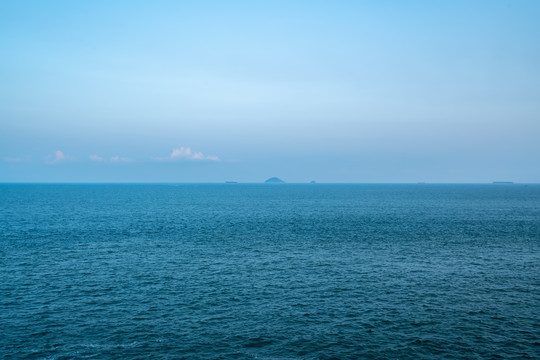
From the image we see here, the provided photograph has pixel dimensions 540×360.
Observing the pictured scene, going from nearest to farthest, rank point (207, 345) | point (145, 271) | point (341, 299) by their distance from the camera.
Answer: point (207, 345) → point (341, 299) → point (145, 271)

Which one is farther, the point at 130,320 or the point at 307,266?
the point at 307,266

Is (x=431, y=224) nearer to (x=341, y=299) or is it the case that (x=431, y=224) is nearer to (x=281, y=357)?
(x=341, y=299)

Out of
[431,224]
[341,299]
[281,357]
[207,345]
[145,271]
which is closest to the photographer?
[281,357]

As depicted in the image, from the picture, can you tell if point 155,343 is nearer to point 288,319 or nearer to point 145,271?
point 288,319

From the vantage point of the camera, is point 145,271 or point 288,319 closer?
point 288,319

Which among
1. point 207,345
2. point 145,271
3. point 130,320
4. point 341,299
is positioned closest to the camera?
point 207,345

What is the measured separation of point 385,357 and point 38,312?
38252 mm

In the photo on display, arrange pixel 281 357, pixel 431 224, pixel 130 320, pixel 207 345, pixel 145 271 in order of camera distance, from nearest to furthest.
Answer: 1. pixel 281 357
2. pixel 207 345
3. pixel 130 320
4. pixel 145 271
5. pixel 431 224

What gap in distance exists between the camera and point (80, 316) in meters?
45.3

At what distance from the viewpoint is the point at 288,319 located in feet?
148

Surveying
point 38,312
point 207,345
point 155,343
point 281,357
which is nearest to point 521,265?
point 281,357

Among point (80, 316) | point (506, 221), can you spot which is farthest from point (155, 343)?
point (506, 221)

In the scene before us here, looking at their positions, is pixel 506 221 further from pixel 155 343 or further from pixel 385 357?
pixel 155 343

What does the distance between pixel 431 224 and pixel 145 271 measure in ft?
305
